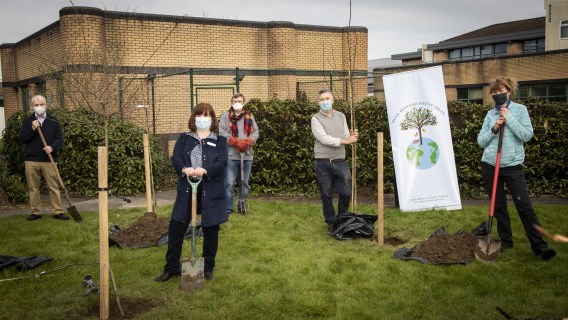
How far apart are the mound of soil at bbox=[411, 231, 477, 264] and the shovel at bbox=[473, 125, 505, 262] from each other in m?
0.11

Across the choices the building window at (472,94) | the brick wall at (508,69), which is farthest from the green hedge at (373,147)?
the building window at (472,94)

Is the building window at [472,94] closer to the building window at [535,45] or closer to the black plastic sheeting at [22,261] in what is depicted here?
the building window at [535,45]

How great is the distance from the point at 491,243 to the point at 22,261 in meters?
5.22

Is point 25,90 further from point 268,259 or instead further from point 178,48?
point 268,259

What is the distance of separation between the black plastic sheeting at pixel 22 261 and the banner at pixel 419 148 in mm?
5299

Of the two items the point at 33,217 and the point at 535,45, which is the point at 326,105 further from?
the point at 535,45

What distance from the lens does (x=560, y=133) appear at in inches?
405

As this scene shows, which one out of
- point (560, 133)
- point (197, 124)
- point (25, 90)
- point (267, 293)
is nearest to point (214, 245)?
point (267, 293)

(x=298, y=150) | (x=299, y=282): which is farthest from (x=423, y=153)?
(x=299, y=282)

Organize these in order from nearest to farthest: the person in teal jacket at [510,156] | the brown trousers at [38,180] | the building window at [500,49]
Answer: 1. the person in teal jacket at [510,156]
2. the brown trousers at [38,180]
3. the building window at [500,49]

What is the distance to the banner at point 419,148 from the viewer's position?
9039 mm

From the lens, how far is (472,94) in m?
36.5

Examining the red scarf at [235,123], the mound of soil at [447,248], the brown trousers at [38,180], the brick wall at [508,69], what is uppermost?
the brick wall at [508,69]

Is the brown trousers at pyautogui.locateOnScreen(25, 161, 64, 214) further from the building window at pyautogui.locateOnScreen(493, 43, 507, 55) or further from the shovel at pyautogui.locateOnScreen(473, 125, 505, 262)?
A: the building window at pyautogui.locateOnScreen(493, 43, 507, 55)
